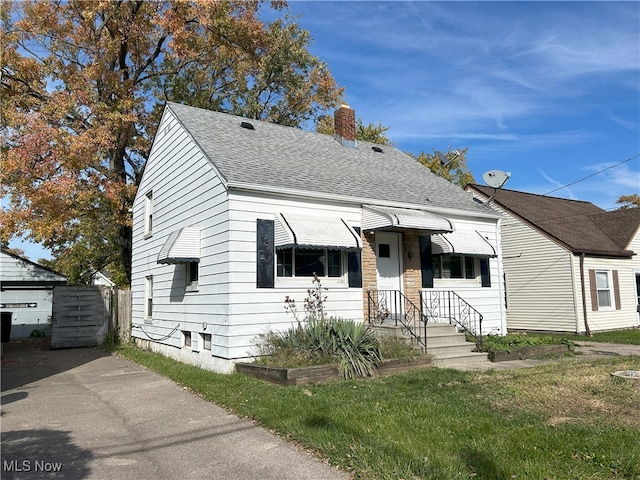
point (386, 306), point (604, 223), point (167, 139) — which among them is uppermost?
point (167, 139)

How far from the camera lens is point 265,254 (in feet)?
32.4

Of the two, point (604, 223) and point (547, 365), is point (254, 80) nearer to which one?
point (604, 223)

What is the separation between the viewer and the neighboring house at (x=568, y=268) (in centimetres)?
1709

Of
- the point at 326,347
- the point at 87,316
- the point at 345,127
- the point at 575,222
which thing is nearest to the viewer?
the point at 326,347

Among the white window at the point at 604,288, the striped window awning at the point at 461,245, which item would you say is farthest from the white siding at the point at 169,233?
the white window at the point at 604,288

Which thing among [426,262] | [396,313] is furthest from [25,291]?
[426,262]

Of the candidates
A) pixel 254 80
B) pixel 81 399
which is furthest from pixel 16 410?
pixel 254 80

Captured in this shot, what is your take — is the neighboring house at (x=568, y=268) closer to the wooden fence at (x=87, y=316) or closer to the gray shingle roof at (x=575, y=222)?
the gray shingle roof at (x=575, y=222)

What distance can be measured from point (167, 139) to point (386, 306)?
24.7ft

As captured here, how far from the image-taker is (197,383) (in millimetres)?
8453

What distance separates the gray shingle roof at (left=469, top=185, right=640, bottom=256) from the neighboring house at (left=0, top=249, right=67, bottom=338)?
60.1 ft

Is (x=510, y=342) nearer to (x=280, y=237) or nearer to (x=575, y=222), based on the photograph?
(x=280, y=237)

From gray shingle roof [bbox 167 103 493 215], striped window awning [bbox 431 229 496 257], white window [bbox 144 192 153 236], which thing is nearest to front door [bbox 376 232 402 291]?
gray shingle roof [bbox 167 103 493 215]

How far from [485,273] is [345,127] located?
20.5 feet
